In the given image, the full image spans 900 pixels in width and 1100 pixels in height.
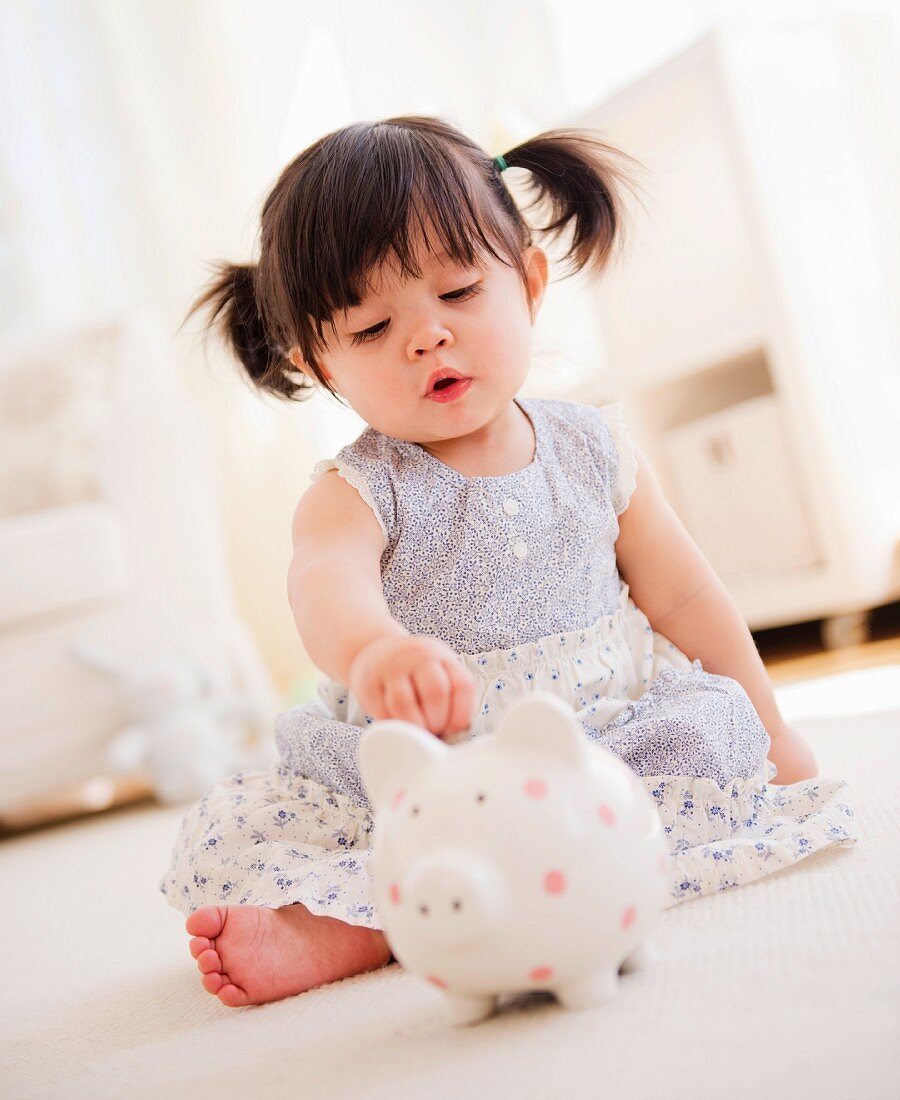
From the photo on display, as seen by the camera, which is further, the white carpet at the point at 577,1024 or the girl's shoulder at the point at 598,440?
the girl's shoulder at the point at 598,440

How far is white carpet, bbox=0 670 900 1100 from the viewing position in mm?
436

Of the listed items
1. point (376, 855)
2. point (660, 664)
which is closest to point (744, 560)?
point (660, 664)

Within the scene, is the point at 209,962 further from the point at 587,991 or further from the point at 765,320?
the point at 765,320

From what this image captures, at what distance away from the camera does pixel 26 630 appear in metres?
1.77

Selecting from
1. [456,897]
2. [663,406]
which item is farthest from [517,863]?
[663,406]

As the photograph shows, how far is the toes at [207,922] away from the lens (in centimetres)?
69

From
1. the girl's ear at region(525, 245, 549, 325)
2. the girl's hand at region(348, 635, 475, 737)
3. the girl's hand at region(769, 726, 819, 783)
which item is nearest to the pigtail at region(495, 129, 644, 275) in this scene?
the girl's ear at region(525, 245, 549, 325)

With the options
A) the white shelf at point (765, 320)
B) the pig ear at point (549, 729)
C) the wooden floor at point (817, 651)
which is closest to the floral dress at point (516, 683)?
the pig ear at point (549, 729)

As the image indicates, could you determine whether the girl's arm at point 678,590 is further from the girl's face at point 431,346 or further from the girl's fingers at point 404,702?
the girl's fingers at point 404,702

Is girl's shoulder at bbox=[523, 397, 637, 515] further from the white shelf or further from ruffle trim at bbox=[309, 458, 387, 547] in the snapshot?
the white shelf

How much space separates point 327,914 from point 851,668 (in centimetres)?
107

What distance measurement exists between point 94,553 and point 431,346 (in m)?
1.11

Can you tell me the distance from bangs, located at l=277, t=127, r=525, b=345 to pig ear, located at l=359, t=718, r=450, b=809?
360mm

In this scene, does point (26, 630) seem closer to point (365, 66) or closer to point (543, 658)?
point (543, 658)
